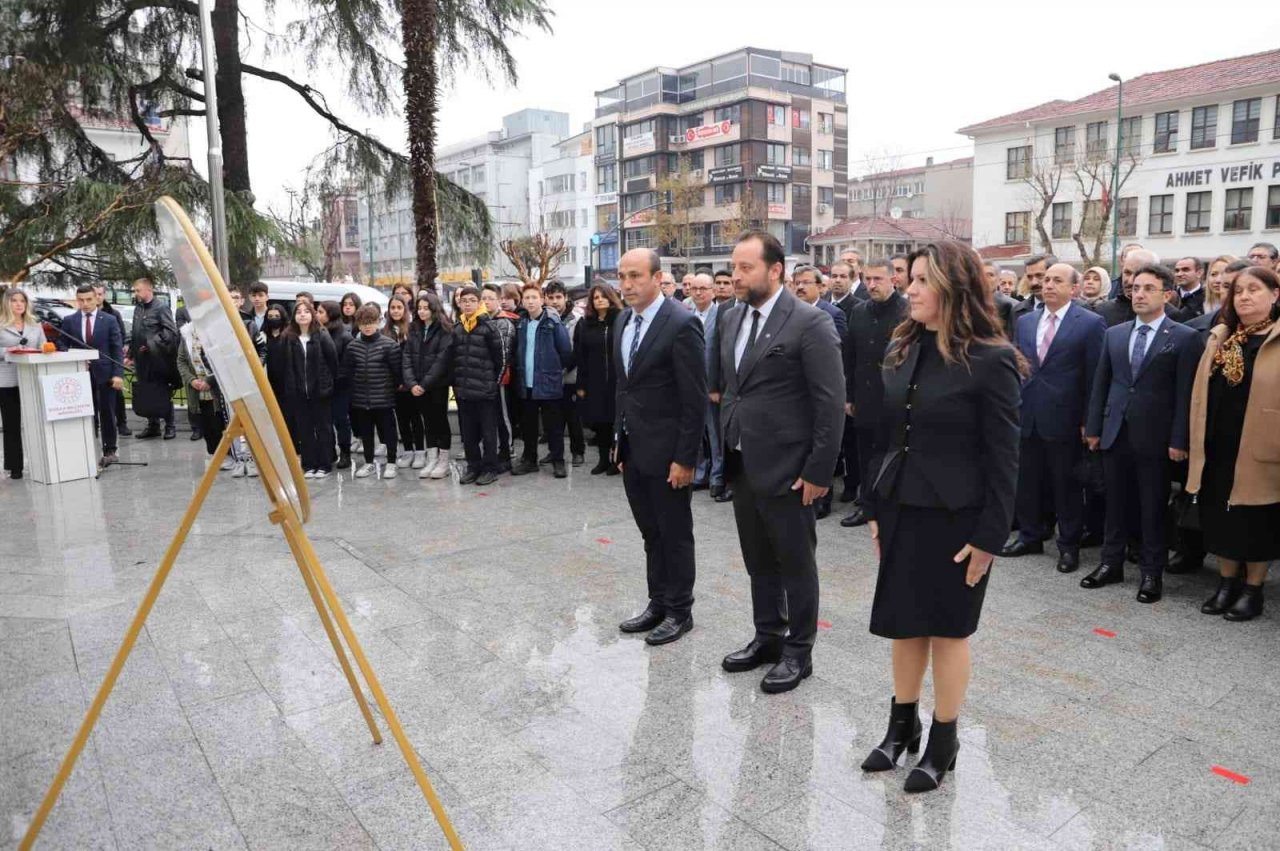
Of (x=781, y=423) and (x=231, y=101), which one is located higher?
(x=231, y=101)

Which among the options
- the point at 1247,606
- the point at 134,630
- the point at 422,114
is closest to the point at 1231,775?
the point at 1247,606

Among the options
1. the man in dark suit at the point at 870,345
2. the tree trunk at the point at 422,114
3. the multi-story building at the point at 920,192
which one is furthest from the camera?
the multi-story building at the point at 920,192

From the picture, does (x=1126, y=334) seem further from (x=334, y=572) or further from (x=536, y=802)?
(x=334, y=572)

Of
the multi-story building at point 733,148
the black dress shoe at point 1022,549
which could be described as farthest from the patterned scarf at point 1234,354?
the multi-story building at point 733,148

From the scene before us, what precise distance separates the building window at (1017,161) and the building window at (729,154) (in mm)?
23660

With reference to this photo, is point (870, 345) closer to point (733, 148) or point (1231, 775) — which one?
point (1231, 775)

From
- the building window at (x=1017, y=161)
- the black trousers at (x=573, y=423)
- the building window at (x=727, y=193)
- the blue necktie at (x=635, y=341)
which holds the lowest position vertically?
the black trousers at (x=573, y=423)

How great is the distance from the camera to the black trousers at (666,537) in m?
4.80

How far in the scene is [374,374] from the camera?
972cm

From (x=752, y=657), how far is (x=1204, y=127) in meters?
47.1

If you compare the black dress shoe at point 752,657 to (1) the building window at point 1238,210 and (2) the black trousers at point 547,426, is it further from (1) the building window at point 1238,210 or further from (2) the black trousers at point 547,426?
(1) the building window at point 1238,210

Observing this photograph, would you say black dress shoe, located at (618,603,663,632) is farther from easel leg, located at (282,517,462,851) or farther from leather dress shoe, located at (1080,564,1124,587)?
leather dress shoe, located at (1080,564,1124,587)

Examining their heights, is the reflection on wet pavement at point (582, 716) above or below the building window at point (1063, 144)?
below

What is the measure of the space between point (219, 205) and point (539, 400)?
6.63m
